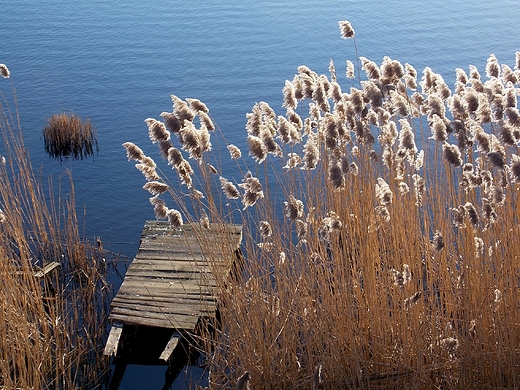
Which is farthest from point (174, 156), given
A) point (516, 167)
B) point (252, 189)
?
point (516, 167)

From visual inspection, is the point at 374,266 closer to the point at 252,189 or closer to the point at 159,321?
the point at 252,189

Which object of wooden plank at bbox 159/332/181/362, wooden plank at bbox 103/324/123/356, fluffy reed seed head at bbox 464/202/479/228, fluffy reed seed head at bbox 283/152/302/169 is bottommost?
wooden plank at bbox 159/332/181/362

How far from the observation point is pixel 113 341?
204 inches

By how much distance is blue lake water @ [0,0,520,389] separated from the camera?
9.50 m

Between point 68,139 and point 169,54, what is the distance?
13.1 feet

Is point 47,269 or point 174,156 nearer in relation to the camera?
point 174,156

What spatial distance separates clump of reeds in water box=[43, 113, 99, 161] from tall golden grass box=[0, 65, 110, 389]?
1862 mm

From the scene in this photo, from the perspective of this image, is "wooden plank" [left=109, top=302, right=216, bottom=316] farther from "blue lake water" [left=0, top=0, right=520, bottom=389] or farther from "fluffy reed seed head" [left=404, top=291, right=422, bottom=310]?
"fluffy reed seed head" [left=404, top=291, right=422, bottom=310]

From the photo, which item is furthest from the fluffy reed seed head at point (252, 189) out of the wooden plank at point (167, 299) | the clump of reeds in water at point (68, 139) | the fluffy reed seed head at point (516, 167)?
the clump of reeds in water at point (68, 139)

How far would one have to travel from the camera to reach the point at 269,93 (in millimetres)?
11125

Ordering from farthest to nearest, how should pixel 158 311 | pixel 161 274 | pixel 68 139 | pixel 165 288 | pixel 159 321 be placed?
1. pixel 68 139
2. pixel 161 274
3. pixel 165 288
4. pixel 158 311
5. pixel 159 321

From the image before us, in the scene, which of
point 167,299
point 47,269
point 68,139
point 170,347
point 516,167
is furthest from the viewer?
point 68,139

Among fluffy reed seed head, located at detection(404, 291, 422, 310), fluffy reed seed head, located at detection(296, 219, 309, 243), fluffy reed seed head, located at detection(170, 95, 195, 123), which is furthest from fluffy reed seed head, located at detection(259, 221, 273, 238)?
fluffy reed seed head, located at detection(404, 291, 422, 310)

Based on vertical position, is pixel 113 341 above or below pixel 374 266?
below
